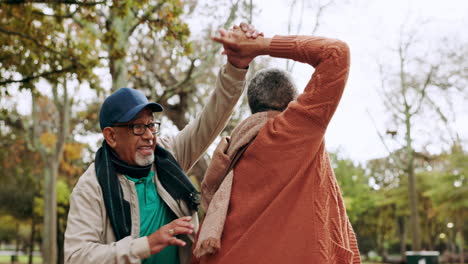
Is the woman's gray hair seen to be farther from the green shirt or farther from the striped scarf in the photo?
the green shirt

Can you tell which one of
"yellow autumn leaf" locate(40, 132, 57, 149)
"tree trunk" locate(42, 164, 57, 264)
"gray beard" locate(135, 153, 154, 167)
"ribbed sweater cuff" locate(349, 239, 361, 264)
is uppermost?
"gray beard" locate(135, 153, 154, 167)

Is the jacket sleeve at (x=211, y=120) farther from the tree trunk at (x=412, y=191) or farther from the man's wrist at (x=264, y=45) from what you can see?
the tree trunk at (x=412, y=191)

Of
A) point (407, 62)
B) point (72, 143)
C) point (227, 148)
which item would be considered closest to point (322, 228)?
point (227, 148)

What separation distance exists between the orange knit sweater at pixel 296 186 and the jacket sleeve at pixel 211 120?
14.9 inches

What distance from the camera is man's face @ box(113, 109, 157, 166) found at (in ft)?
8.21

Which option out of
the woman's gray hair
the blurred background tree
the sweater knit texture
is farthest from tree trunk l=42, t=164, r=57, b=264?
the woman's gray hair

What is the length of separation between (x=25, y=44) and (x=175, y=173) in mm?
6618

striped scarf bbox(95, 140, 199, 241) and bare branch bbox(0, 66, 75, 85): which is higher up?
bare branch bbox(0, 66, 75, 85)

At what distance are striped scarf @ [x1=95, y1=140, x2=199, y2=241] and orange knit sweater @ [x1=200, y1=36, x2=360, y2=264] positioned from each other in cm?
43

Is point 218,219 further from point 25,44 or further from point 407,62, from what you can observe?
point 407,62

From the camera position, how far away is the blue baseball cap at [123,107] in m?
2.45

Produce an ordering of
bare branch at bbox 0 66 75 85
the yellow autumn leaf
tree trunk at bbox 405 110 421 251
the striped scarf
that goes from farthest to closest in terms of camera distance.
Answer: the yellow autumn leaf < tree trunk at bbox 405 110 421 251 < bare branch at bbox 0 66 75 85 < the striped scarf

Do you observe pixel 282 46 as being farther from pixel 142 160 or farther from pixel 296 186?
pixel 142 160

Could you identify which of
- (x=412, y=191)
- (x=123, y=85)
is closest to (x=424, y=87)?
(x=412, y=191)
